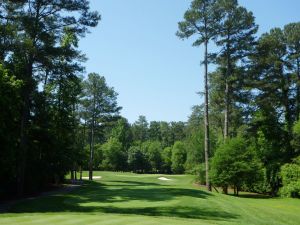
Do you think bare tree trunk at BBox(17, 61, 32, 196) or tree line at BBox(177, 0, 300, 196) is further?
tree line at BBox(177, 0, 300, 196)

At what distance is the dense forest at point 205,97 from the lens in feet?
85.5

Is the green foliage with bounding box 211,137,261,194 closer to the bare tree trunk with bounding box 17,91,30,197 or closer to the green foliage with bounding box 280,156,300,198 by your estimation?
the green foliage with bounding box 280,156,300,198

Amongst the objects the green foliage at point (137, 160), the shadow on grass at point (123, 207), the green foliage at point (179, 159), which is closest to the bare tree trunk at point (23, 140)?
the shadow on grass at point (123, 207)

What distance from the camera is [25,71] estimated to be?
26.7 m

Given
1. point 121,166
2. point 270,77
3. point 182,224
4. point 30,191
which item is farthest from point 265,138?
point 121,166

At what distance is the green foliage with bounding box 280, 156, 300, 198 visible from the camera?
33469mm

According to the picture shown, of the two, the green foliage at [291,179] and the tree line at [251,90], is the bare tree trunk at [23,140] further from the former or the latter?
the green foliage at [291,179]

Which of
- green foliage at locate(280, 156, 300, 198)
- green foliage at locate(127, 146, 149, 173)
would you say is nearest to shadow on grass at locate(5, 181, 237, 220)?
green foliage at locate(280, 156, 300, 198)

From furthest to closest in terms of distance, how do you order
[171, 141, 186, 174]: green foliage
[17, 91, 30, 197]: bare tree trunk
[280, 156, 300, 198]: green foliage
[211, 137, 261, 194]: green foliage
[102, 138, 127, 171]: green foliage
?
[171, 141, 186, 174]: green foliage, [102, 138, 127, 171]: green foliage, [280, 156, 300, 198]: green foliage, [211, 137, 261, 194]: green foliage, [17, 91, 30, 197]: bare tree trunk

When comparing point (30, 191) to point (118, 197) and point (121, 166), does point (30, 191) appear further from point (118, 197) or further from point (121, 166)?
point (121, 166)

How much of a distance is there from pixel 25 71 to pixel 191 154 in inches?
1176

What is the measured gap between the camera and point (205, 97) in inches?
1313

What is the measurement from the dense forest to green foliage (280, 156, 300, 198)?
87 millimetres

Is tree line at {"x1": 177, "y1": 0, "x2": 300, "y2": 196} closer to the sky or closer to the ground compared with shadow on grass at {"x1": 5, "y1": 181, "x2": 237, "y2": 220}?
closer to the sky
